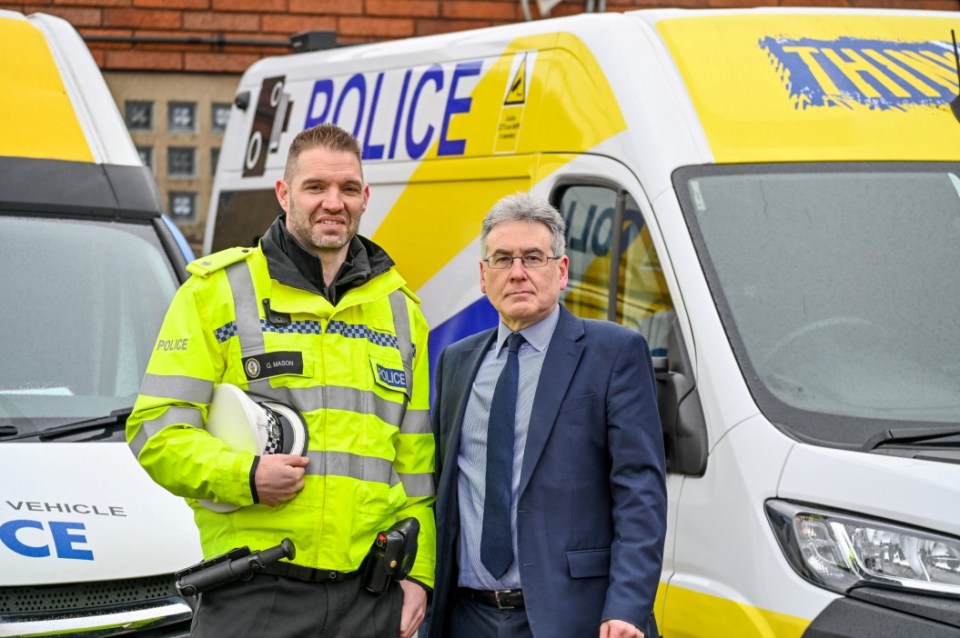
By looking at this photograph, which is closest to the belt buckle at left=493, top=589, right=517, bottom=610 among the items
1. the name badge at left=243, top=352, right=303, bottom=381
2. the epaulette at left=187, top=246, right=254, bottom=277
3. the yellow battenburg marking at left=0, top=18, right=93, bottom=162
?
the name badge at left=243, top=352, right=303, bottom=381

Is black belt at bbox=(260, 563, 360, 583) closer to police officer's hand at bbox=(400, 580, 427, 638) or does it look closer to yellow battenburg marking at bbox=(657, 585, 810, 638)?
police officer's hand at bbox=(400, 580, 427, 638)

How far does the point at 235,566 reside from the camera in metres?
3.39

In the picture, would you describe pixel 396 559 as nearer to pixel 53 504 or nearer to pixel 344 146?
pixel 344 146

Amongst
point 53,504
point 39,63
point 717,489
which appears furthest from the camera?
point 39,63

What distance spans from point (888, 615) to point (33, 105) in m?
3.63

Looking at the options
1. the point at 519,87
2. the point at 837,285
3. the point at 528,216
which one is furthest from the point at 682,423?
the point at 519,87

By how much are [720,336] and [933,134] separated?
1090 mm

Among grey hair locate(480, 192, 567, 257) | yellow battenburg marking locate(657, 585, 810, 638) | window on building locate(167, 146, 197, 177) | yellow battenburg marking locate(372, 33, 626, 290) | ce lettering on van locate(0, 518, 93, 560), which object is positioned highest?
window on building locate(167, 146, 197, 177)

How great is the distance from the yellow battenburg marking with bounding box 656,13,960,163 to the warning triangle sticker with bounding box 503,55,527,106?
62cm

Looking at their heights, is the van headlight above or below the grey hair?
below

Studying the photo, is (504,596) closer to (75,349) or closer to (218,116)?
(75,349)

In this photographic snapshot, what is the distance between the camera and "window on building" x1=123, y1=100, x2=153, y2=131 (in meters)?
11.9

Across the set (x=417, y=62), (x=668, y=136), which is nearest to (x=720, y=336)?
(x=668, y=136)

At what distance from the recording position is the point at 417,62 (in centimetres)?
636
